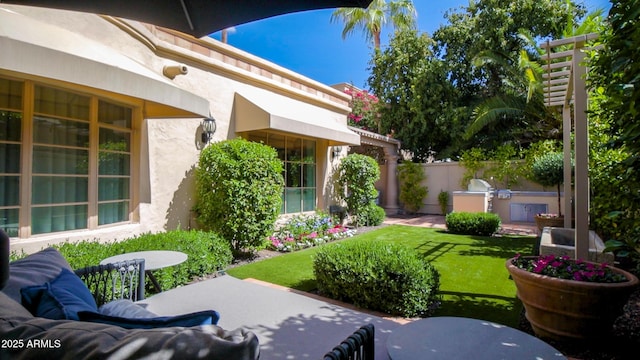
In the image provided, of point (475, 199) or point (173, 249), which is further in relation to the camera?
point (475, 199)

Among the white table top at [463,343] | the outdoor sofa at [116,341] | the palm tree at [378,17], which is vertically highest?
the palm tree at [378,17]

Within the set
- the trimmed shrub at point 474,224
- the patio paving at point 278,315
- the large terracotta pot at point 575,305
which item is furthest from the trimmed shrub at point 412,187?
the large terracotta pot at point 575,305

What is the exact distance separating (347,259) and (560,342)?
2.87 m

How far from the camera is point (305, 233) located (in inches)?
405

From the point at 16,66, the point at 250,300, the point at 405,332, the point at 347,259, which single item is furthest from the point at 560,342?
the point at 16,66

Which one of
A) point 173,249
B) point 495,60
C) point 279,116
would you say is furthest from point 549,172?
point 173,249

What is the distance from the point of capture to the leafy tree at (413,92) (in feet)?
58.6

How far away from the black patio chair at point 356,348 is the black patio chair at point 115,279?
10.7ft

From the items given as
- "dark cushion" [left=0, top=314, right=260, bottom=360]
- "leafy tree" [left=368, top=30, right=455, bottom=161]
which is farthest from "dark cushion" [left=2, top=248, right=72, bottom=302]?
"leafy tree" [left=368, top=30, right=455, bottom=161]

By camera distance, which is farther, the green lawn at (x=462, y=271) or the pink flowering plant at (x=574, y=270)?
the green lawn at (x=462, y=271)

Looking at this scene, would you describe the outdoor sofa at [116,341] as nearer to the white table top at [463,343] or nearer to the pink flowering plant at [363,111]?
the white table top at [463,343]

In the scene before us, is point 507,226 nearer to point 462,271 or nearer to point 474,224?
point 474,224

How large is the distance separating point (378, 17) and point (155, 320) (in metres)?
24.8

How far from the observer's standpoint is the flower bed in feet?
30.3
